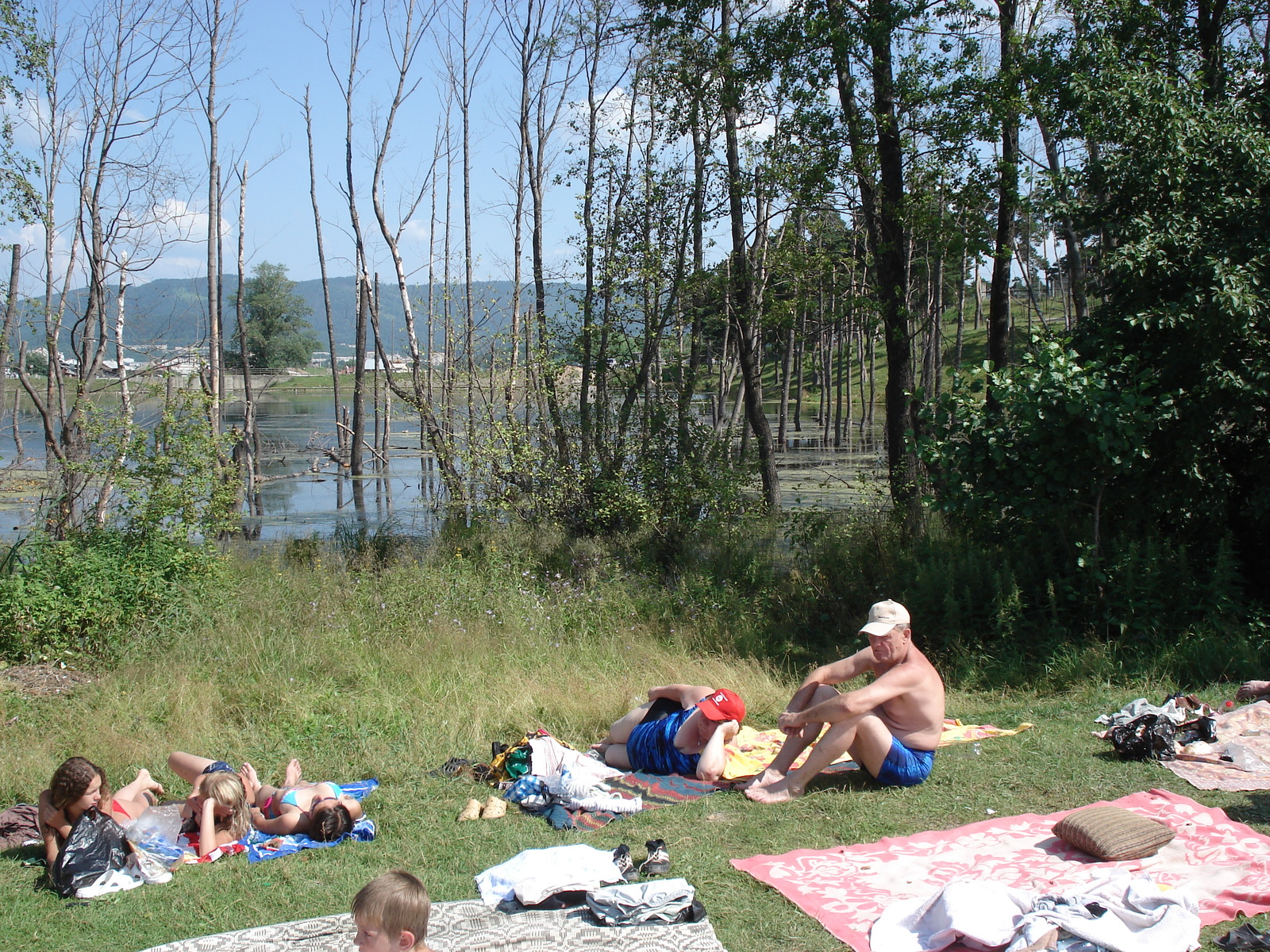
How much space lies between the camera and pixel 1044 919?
3.35 metres

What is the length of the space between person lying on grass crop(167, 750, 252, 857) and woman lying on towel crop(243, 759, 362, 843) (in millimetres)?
95

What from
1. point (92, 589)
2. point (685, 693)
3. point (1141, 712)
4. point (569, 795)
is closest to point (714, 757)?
point (685, 693)

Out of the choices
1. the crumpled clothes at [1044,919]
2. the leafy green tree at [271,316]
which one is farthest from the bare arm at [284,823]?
the leafy green tree at [271,316]

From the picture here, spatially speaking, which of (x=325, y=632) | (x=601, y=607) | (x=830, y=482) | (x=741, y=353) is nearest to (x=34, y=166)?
(x=325, y=632)

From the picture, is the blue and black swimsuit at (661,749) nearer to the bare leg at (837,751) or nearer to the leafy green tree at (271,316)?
the bare leg at (837,751)

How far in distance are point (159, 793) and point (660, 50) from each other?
13.2 m

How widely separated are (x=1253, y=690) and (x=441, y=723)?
5.17 m

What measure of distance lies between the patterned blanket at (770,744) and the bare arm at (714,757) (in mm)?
97

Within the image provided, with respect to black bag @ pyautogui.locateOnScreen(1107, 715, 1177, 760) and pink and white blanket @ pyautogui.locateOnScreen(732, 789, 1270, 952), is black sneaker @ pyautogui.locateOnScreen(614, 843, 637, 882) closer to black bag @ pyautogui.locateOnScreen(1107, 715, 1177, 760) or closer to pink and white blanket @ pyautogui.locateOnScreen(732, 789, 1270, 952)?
pink and white blanket @ pyautogui.locateOnScreen(732, 789, 1270, 952)

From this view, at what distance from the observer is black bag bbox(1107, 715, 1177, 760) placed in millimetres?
5262

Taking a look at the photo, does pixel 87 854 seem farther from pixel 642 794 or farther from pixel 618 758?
pixel 618 758

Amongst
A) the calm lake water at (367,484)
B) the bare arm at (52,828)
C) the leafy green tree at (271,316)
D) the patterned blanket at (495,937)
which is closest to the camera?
the patterned blanket at (495,937)

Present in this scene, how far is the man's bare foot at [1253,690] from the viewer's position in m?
6.04

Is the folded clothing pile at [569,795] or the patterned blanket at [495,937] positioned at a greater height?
the patterned blanket at [495,937]
